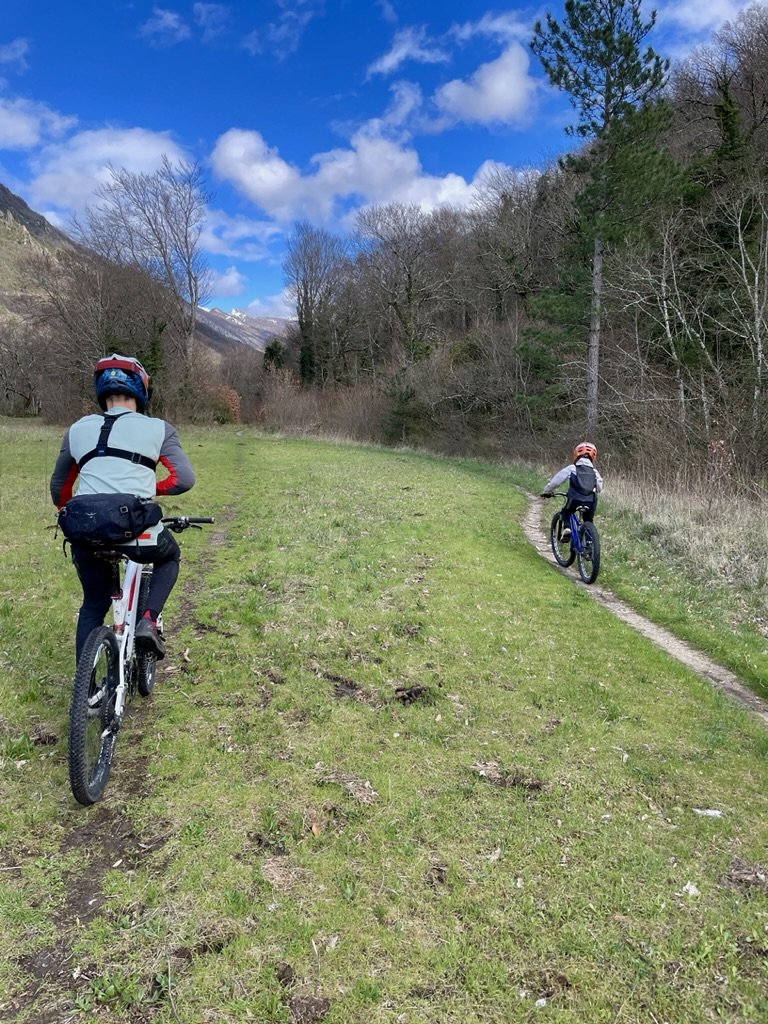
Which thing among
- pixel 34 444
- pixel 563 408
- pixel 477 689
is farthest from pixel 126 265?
pixel 477 689

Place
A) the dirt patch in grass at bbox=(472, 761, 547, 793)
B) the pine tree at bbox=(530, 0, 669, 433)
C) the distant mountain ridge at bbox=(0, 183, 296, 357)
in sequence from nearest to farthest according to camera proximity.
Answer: the dirt patch in grass at bbox=(472, 761, 547, 793)
the pine tree at bbox=(530, 0, 669, 433)
the distant mountain ridge at bbox=(0, 183, 296, 357)

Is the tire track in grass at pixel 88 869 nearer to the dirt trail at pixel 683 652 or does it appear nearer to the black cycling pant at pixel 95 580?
the black cycling pant at pixel 95 580

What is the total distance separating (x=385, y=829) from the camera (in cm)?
319

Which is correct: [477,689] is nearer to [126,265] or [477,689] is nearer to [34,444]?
[34,444]

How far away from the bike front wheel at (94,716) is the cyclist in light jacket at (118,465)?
0.72 ft

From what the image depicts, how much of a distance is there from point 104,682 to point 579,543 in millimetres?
7266

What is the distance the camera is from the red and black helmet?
3574mm

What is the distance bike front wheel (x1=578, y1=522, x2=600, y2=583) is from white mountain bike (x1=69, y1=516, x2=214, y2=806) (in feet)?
20.9

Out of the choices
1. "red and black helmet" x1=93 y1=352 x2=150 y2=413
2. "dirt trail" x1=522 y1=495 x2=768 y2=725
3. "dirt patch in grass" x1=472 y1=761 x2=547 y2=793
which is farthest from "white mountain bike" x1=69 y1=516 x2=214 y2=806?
"dirt trail" x1=522 y1=495 x2=768 y2=725

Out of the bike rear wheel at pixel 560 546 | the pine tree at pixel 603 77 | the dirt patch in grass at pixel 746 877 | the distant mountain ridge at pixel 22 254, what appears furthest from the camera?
the distant mountain ridge at pixel 22 254

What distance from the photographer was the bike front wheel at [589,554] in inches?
335

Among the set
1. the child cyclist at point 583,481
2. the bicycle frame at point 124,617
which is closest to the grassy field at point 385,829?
the bicycle frame at point 124,617

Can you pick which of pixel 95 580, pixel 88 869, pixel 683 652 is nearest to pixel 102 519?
pixel 95 580

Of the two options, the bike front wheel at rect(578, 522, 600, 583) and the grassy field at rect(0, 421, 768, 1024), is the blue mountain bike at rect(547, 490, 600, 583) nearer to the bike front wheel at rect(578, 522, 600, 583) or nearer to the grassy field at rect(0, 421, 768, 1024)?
the bike front wheel at rect(578, 522, 600, 583)
